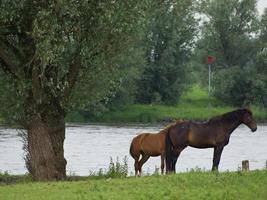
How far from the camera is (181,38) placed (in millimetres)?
80688

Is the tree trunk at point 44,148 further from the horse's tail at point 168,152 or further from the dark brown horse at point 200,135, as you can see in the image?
the dark brown horse at point 200,135

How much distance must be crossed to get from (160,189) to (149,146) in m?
6.51

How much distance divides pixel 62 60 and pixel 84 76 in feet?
4.02

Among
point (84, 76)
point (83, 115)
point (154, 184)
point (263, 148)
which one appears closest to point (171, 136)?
point (84, 76)

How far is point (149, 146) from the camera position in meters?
21.3

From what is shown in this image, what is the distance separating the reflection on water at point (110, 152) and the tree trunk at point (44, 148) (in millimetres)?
6599

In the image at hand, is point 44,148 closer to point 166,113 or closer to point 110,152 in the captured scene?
point 110,152

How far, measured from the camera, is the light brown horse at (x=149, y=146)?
68.2 ft

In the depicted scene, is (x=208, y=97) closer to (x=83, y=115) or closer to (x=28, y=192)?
(x=83, y=115)

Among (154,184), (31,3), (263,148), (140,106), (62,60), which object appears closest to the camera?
(154,184)

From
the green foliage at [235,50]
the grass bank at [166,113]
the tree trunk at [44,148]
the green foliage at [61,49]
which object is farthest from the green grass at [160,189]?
the green foliage at [235,50]

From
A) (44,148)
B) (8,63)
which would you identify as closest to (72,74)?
(8,63)

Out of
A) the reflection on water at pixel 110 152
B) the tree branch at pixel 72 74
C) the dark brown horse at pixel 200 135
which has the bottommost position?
the reflection on water at pixel 110 152

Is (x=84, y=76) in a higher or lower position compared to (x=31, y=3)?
lower
